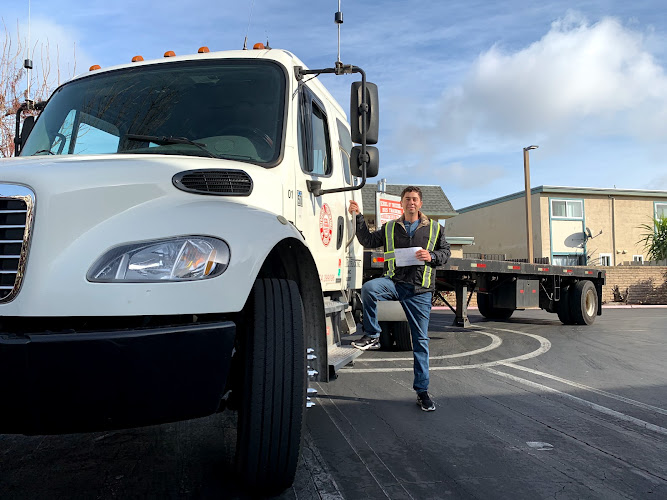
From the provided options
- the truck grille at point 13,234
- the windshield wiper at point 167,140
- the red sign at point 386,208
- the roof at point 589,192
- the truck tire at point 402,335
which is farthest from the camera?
the roof at point 589,192

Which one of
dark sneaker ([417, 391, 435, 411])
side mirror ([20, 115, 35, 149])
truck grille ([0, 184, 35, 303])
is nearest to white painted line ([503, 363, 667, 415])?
dark sneaker ([417, 391, 435, 411])

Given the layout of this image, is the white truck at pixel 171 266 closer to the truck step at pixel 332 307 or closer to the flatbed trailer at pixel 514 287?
the truck step at pixel 332 307

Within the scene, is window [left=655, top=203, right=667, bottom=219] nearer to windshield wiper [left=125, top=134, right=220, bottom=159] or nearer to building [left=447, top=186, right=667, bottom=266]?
building [left=447, top=186, right=667, bottom=266]

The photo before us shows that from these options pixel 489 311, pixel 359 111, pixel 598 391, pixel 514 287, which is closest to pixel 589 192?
pixel 489 311

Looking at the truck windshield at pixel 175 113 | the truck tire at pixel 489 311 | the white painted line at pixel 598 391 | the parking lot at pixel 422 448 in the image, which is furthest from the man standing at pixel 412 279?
the truck tire at pixel 489 311

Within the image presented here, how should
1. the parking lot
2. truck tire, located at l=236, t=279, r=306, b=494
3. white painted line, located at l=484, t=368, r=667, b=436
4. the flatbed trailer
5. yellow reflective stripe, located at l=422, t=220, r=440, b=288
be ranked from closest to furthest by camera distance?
truck tire, located at l=236, t=279, r=306, b=494
the parking lot
white painted line, located at l=484, t=368, r=667, b=436
yellow reflective stripe, located at l=422, t=220, r=440, b=288
the flatbed trailer

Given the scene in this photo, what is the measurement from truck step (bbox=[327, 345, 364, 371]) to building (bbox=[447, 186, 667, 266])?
28677 millimetres

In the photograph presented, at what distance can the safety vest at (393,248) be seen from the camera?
15.5 ft

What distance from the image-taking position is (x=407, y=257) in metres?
4.77

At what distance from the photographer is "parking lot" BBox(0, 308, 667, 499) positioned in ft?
9.67

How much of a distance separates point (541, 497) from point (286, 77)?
2.89 meters

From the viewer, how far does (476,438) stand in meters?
3.88

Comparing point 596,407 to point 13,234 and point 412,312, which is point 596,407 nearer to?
point 412,312

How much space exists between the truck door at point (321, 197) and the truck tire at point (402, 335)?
10.9ft
